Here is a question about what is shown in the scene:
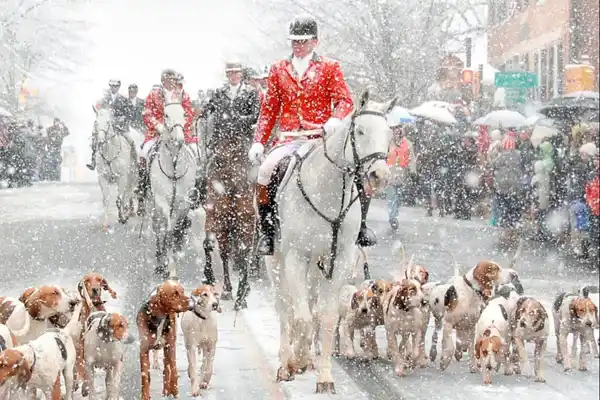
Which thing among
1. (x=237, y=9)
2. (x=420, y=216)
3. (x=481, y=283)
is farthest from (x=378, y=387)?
(x=237, y=9)

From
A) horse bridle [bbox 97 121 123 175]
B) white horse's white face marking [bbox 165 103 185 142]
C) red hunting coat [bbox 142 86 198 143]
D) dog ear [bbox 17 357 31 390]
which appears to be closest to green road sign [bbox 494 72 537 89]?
horse bridle [bbox 97 121 123 175]

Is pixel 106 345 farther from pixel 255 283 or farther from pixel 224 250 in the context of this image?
pixel 255 283

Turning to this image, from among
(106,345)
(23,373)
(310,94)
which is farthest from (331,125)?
(23,373)

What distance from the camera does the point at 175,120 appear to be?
14031 mm

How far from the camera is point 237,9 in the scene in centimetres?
A: 5356

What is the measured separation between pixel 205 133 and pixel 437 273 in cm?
478

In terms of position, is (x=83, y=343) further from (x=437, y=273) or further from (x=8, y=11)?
(x=8, y=11)

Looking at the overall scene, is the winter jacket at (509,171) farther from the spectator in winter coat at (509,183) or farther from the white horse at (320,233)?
the white horse at (320,233)

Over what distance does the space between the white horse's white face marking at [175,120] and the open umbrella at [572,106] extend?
7284 millimetres

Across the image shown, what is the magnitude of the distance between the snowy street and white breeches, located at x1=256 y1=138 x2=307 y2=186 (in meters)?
1.52

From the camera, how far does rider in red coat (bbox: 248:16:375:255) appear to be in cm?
903

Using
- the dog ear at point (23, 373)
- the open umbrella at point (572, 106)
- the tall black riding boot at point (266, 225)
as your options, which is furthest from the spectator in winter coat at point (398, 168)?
the dog ear at point (23, 373)

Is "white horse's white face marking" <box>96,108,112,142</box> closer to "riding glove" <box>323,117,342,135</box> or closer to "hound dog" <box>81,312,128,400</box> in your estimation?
"riding glove" <box>323,117,342,135</box>

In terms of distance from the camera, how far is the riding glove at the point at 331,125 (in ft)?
28.4
